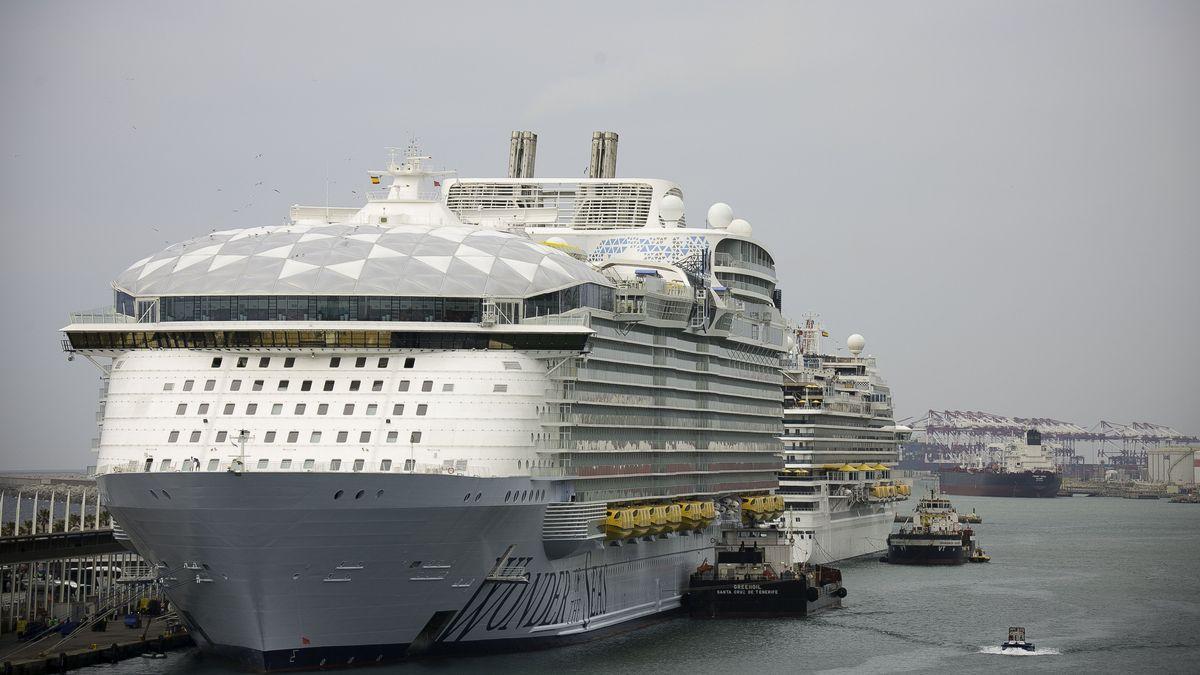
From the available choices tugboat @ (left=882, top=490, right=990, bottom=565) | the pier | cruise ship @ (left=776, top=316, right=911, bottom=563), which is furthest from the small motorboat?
the pier

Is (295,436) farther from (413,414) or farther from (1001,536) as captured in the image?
(1001,536)

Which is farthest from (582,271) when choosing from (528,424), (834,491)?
Answer: (834,491)

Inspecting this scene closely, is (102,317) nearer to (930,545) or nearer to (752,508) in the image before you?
(752,508)

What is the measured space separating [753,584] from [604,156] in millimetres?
23115

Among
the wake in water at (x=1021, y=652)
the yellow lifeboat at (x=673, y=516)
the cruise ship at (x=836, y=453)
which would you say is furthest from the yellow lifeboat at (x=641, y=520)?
the cruise ship at (x=836, y=453)

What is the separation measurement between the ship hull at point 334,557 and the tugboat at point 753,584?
1762cm

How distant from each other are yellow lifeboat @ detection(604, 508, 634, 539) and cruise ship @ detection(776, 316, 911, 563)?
3090cm

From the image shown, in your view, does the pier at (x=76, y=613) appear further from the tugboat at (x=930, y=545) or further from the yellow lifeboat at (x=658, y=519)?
the tugboat at (x=930, y=545)

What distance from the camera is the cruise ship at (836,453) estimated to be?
101312mm

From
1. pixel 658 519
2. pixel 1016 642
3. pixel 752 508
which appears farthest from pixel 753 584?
pixel 1016 642

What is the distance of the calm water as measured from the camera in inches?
2240

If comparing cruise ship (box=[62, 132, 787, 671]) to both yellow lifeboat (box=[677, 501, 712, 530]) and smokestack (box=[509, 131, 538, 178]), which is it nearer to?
yellow lifeboat (box=[677, 501, 712, 530])

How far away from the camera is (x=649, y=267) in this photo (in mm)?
67562

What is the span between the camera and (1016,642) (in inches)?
2473
